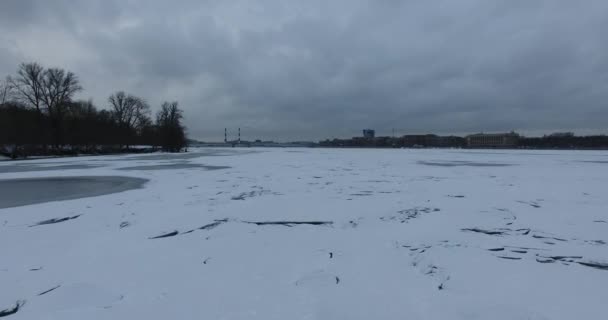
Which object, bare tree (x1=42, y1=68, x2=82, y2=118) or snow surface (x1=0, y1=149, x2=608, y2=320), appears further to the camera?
bare tree (x1=42, y1=68, x2=82, y2=118)

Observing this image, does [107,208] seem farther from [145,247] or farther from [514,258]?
[514,258]

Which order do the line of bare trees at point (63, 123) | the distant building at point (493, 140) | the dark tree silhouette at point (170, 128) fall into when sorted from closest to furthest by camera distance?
the line of bare trees at point (63, 123) < the dark tree silhouette at point (170, 128) < the distant building at point (493, 140)

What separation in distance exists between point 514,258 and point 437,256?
957 mm

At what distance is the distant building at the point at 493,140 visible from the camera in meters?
115

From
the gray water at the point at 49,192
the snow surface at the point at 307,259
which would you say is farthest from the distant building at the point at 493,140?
the gray water at the point at 49,192

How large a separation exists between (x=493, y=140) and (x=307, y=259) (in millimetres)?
138409

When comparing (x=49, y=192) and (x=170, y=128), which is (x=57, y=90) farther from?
(x=49, y=192)

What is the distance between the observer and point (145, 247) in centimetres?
455

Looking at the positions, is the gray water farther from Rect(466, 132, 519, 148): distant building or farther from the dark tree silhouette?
Rect(466, 132, 519, 148): distant building

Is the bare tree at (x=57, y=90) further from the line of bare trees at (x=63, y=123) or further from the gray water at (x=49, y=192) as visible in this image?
the gray water at (x=49, y=192)

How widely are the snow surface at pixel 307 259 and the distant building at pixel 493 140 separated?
124 metres

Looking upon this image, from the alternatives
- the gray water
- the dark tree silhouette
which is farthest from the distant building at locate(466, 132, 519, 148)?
the gray water

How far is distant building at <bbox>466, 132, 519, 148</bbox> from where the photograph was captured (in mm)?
115312

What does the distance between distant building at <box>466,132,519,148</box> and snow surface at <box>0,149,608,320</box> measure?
124 metres
